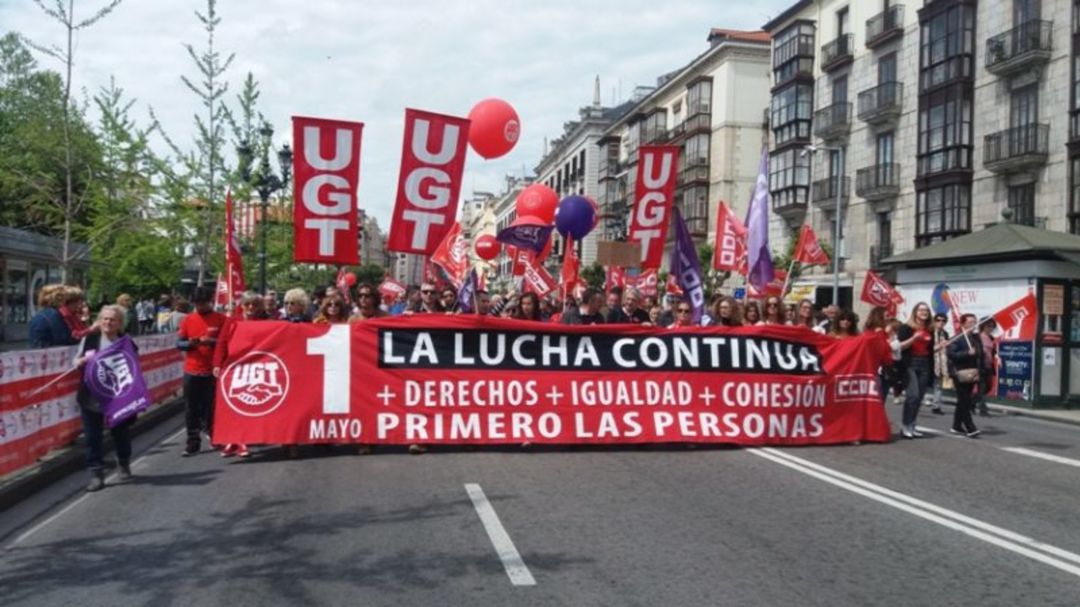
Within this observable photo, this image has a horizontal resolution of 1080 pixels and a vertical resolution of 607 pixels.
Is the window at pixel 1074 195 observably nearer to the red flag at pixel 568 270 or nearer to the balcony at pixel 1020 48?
the balcony at pixel 1020 48

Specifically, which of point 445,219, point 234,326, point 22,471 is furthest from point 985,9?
point 22,471

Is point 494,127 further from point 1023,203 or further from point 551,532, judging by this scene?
point 1023,203

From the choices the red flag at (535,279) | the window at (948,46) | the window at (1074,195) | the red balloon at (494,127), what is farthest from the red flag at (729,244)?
the window at (948,46)

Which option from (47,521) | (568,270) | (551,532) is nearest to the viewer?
(551,532)

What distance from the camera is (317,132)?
1072 cm

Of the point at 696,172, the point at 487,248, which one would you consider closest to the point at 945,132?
the point at 487,248

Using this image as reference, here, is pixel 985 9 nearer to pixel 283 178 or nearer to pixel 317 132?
pixel 283 178

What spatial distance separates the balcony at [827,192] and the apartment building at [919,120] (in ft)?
0.28

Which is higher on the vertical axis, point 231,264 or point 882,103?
point 882,103

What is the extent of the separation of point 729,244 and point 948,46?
74.0ft

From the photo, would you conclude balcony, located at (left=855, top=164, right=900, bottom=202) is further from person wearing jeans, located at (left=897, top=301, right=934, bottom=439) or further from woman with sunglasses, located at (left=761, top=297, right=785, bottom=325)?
woman with sunglasses, located at (left=761, top=297, right=785, bottom=325)

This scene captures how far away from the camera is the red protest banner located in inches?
377

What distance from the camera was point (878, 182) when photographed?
128 ft

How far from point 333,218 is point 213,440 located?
112 inches
